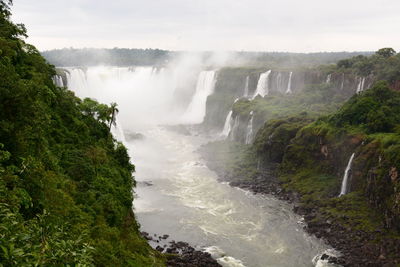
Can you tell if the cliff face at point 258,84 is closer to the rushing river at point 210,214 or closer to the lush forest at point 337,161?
the lush forest at point 337,161

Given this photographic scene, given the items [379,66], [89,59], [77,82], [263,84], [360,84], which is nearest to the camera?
[379,66]

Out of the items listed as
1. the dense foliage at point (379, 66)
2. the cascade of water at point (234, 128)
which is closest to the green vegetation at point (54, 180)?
the cascade of water at point (234, 128)

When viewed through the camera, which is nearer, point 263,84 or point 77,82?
point 263,84

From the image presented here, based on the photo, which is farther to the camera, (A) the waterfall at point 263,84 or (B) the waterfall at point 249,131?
(A) the waterfall at point 263,84

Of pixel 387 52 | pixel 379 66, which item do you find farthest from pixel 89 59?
pixel 379 66

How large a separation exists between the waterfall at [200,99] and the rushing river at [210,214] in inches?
1063

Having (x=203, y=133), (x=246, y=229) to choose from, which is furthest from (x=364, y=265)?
(x=203, y=133)

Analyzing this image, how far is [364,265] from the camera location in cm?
3262

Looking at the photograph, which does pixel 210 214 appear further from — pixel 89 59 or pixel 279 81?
pixel 89 59

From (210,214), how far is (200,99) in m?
69.4

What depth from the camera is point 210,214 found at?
44.0m

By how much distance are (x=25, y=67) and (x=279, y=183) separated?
38.7m

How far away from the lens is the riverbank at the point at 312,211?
111 feet

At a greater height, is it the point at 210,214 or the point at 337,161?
the point at 337,161
